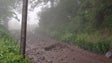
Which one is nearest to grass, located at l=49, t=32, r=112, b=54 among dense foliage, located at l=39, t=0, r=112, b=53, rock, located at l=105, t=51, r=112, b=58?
dense foliage, located at l=39, t=0, r=112, b=53

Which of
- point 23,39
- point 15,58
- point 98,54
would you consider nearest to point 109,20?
point 98,54

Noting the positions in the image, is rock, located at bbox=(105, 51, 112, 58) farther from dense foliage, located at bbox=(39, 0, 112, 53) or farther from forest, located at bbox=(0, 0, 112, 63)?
dense foliage, located at bbox=(39, 0, 112, 53)

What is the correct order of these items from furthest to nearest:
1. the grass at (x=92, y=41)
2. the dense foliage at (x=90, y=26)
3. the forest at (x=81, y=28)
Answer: the dense foliage at (x=90, y=26)
the grass at (x=92, y=41)
the forest at (x=81, y=28)

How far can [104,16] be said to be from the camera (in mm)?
21672

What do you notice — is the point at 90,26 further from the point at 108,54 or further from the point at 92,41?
the point at 108,54

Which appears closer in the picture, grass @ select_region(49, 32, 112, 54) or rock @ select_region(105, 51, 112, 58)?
rock @ select_region(105, 51, 112, 58)

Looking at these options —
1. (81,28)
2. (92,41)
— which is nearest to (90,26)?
(81,28)

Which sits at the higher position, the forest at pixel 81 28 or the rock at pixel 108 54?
the forest at pixel 81 28

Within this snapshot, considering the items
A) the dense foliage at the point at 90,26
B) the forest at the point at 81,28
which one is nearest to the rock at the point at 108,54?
the forest at the point at 81,28

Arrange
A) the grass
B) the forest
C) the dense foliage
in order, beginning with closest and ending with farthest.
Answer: the forest, the grass, the dense foliage

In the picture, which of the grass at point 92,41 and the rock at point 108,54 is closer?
the rock at point 108,54

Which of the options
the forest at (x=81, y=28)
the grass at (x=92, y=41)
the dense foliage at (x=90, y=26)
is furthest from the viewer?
the dense foliage at (x=90, y=26)

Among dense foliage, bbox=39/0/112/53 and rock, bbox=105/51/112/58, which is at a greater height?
dense foliage, bbox=39/0/112/53

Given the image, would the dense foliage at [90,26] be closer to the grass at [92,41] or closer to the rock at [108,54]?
the grass at [92,41]
